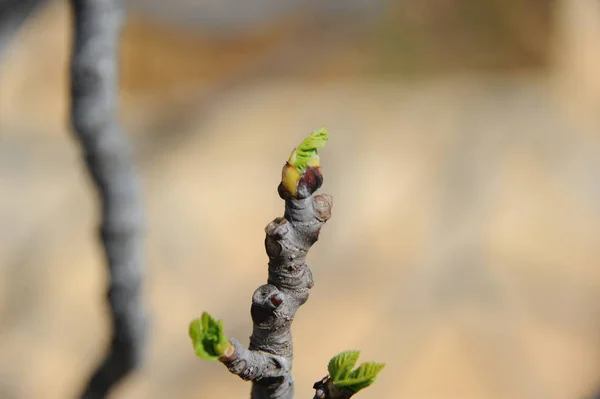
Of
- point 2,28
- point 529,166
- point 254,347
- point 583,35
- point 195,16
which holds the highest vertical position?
point 583,35

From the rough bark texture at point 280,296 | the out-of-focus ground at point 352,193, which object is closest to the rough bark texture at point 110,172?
the rough bark texture at point 280,296

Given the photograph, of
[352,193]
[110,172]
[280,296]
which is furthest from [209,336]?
[352,193]

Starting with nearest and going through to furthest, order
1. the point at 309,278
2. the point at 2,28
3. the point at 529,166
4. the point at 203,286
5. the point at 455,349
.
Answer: the point at 309,278 < the point at 2,28 < the point at 455,349 < the point at 203,286 < the point at 529,166

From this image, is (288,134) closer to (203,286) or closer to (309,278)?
(203,286)

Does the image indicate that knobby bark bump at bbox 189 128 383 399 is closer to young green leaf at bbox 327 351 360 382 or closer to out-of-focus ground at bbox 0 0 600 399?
young green leaf at bbox 327 351 360 382

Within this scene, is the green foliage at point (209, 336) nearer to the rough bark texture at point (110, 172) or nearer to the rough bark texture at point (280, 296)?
the rough bark texture at point (280, 296)

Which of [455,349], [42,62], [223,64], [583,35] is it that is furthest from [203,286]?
[583,35]
